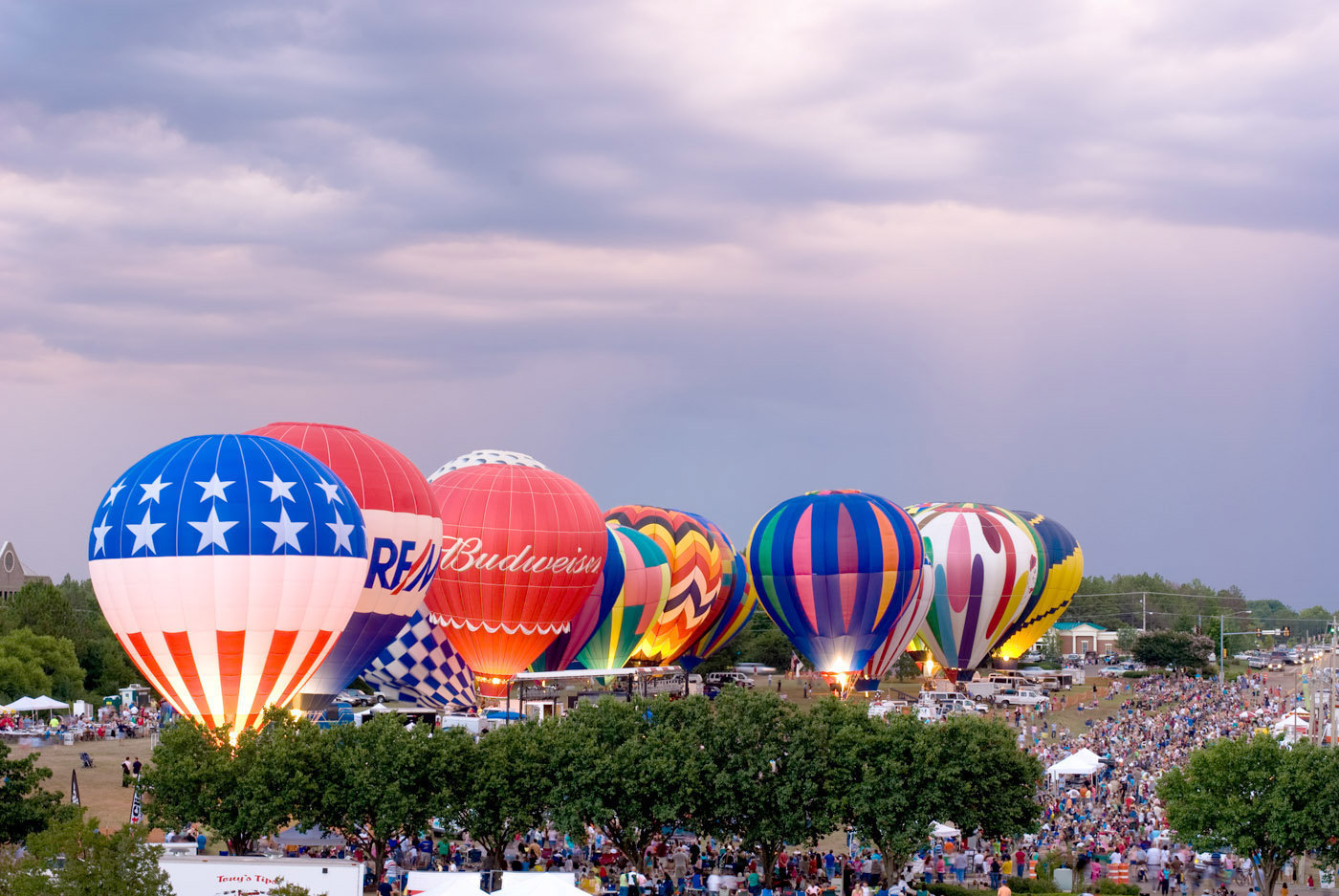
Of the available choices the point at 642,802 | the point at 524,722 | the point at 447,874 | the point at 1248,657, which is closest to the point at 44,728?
the point at 524,722

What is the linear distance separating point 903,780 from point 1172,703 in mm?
47217

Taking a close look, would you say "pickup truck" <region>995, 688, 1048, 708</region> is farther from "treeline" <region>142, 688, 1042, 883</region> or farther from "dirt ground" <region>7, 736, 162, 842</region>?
"dirt ground" <region>7, 736, 162, 842</region>

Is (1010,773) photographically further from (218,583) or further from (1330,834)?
(218,583)

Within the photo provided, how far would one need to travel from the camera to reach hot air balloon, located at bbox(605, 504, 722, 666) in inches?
2630

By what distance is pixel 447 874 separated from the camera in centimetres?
2280

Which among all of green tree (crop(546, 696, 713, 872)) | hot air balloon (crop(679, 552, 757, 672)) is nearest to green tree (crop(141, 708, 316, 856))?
green tree (crop(546, 696, 713, 872))

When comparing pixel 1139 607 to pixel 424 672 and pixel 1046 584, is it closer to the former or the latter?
pixel 1046 584

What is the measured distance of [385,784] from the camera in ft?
93.5

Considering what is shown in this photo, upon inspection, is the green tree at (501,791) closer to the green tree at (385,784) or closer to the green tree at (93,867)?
the green tree at (385,784)

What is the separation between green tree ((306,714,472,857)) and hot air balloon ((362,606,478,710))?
1870 centimetres

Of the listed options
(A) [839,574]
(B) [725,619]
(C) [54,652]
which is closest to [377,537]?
(A) [839,574]

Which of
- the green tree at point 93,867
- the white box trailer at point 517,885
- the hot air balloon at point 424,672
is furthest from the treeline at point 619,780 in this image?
the hot air balloon at point 424,672

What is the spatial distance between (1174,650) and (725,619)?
40.8 metres

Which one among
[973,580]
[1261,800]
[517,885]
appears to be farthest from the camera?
[973,580]
